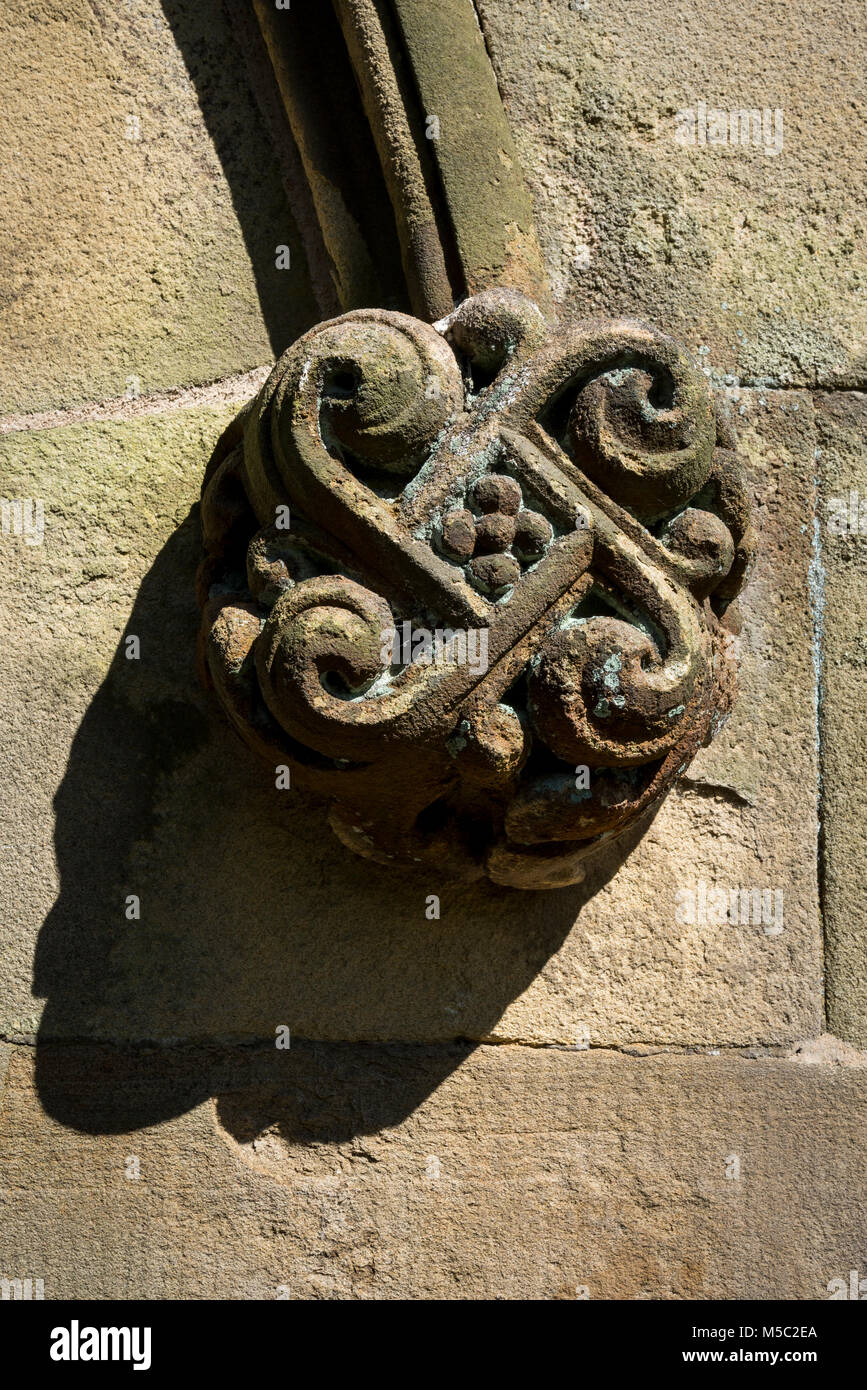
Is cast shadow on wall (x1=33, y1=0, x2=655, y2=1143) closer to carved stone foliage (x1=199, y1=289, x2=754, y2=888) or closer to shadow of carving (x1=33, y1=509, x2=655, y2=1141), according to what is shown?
shadow of carving (x1=33, y1=509, x2=655, y2=1141)

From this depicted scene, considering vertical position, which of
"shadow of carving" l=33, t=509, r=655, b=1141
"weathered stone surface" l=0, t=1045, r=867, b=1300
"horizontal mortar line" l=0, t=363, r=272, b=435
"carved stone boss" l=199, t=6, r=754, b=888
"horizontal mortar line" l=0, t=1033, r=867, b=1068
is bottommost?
"weathered stone surface" l=0, t=1045, r=867, b=1300

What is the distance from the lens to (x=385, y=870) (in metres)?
1.71

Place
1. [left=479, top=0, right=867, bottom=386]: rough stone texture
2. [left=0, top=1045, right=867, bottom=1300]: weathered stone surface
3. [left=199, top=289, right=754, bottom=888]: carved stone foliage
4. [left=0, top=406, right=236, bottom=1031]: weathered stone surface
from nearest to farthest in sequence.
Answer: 1. [left=199, top=289, right=754, bottom=888]: carved stone foliage
2. [left=0, top=1045, right=867, bottom=1300]: weathered stone surface
3. [left=0, top=406, right=236, bottom=1031]: weathered stone surface
4. [left=479, top=0, right=867, bottom=386]: rough stone texture

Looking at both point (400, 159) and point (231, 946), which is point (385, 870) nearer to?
point (231, 946)

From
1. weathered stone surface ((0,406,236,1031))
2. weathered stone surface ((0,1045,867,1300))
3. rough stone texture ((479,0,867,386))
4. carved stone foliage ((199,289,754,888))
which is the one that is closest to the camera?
carved stone foliage ((199,289,754,888))

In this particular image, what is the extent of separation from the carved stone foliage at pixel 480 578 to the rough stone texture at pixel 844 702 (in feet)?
1.04

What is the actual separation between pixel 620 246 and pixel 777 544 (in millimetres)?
479

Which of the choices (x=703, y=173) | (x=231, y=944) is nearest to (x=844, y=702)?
(x=703, y=173)

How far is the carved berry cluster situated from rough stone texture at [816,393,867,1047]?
56cm

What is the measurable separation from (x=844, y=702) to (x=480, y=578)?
64 cm

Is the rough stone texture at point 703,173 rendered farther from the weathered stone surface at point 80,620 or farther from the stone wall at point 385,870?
the weathered stone surface at point 80,620

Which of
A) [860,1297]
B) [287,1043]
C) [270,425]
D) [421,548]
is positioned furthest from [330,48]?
[860,1297]

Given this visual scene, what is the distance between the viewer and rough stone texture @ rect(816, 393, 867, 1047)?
5.83 ft

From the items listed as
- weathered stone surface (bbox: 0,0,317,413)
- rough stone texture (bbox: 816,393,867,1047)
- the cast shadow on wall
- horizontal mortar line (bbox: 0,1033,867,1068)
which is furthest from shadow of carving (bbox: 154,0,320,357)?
horizontal mortar line (bbox: 0,1033,867,1068)
